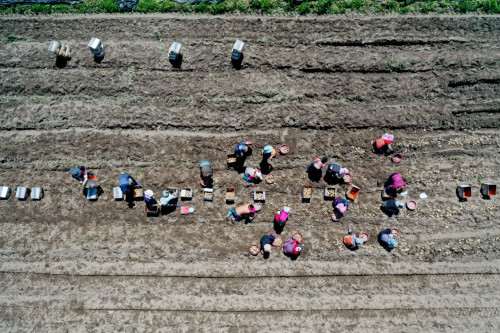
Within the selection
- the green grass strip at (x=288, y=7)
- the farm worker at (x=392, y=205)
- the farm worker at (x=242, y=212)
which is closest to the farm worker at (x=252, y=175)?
the farm worker at (x=242, y=212)

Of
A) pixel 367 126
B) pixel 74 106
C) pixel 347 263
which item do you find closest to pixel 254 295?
pixel 347 263

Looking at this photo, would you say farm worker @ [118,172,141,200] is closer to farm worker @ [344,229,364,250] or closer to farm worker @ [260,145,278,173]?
farm worker @ [260,145,278,173]

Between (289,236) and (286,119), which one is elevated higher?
(286,119)

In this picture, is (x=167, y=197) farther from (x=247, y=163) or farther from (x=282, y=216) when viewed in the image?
(x=282, y=216)

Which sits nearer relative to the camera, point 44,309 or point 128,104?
point 44,309

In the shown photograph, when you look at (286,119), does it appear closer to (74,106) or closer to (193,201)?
(193,201)

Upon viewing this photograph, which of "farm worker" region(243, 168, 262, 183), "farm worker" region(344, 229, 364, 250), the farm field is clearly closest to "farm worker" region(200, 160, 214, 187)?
the farm field

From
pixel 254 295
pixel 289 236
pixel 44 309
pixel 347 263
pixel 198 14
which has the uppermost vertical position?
pixel 198 14
